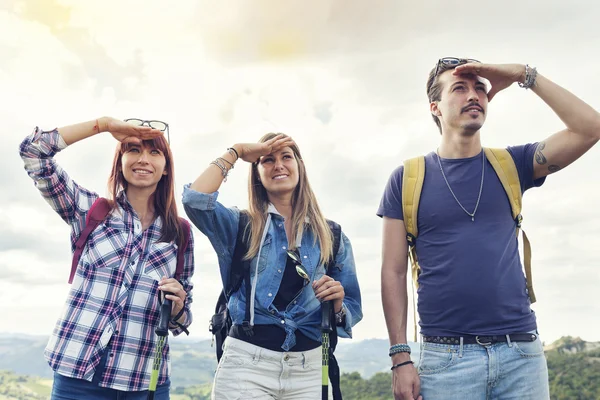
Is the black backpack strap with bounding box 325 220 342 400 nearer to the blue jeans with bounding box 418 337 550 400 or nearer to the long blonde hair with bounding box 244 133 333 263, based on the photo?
the long blonde hair with bounding box 244 133 333 263

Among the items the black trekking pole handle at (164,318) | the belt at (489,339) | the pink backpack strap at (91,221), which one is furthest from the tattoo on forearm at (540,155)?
the pink backpack strap at (91,221)

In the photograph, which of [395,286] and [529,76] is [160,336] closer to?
[395,286]

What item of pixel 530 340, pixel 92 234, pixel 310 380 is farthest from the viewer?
pixel 92 234

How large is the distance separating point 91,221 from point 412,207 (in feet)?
8.87

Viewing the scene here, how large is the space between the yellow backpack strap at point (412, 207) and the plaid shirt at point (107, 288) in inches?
80.0

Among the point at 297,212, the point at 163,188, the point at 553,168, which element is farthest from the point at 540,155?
the point at 163,188

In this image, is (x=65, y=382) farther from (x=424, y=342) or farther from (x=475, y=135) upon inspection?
(x=475, y=135)

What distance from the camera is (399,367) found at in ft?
14.8

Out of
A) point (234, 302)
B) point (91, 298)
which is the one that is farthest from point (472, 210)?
point (91, 298)

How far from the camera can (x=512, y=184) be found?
15.8 feet

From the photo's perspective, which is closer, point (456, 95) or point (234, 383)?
point (234, 383)

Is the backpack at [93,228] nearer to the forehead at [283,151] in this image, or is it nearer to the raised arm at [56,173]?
the raised arm at [56,173]

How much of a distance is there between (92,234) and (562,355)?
18.8 m

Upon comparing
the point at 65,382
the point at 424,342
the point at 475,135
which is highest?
the point at 475,135
